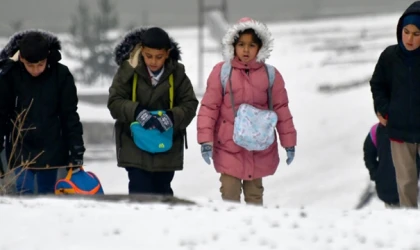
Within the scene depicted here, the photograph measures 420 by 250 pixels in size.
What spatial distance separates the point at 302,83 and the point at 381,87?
22194mm

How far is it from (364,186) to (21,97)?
8008 mm

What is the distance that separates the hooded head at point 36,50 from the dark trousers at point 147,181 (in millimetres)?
948

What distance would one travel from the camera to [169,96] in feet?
26.6

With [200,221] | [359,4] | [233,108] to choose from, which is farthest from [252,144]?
[359,4]

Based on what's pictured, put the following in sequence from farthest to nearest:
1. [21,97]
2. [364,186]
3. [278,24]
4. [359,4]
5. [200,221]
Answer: [359,4] < [278,24] < [364,186] < [21,97] < [200,221]

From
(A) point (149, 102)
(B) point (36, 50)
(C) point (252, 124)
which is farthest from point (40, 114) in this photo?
(C) point (252, 124)

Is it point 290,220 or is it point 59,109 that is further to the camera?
point 59,109

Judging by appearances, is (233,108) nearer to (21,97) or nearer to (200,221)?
(21,97)

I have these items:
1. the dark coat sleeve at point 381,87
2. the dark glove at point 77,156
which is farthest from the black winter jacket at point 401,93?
the dark glove at point 77,156

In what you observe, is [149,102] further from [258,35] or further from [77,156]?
[258,35]

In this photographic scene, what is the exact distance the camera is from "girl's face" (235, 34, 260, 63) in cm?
817

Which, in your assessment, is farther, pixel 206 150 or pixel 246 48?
pixel 246 48

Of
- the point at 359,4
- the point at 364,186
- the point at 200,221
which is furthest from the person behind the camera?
the point at 359,4

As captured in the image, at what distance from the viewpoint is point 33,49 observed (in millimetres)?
7801
